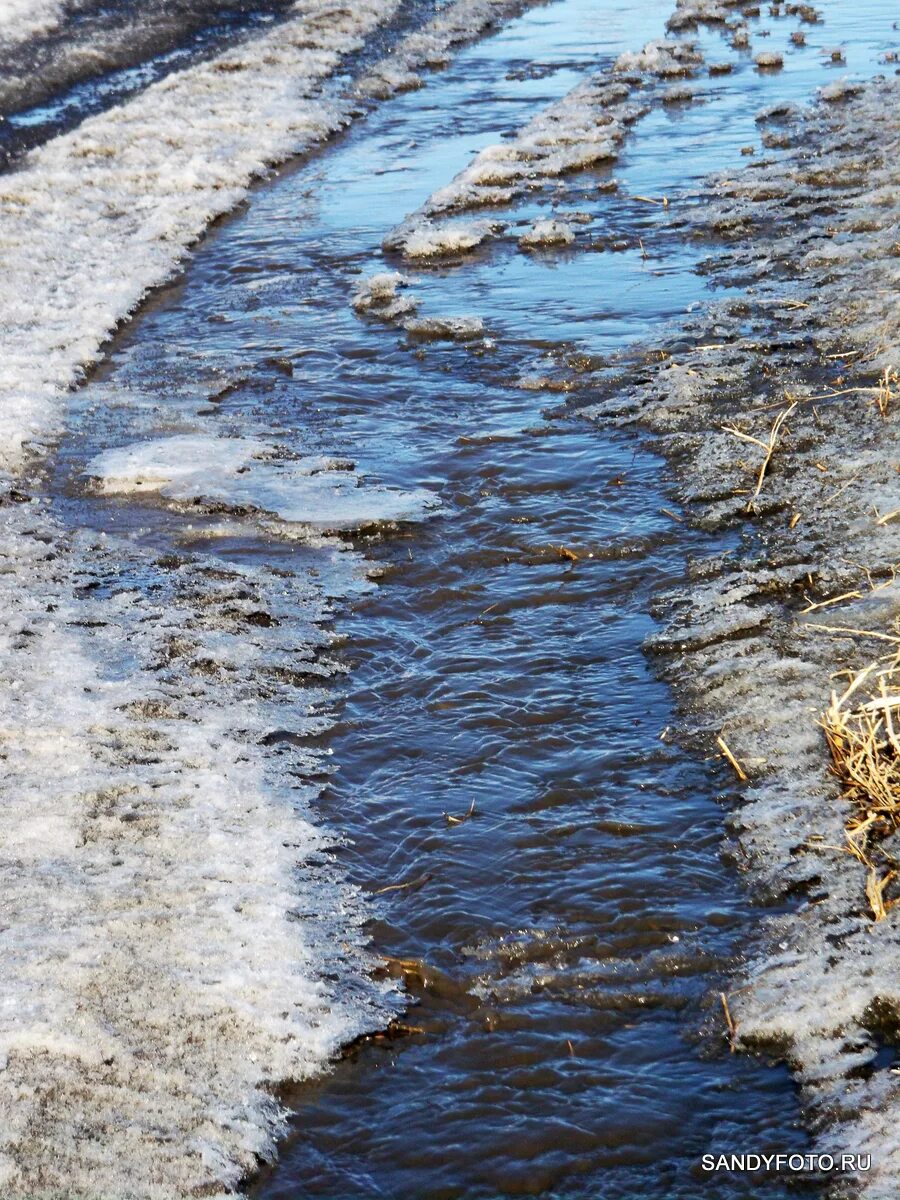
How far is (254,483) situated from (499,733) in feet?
7.55

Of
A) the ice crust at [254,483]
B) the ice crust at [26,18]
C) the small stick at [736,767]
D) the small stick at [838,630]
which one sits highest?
the ice crust at [26,18]

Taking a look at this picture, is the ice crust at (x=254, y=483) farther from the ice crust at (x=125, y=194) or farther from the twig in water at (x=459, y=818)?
the twig in water at (x=459, y=818)

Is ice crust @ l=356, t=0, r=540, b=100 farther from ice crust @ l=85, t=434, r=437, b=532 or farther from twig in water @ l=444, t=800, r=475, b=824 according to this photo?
twig in water @ l=444, t=800, r=475, b=824

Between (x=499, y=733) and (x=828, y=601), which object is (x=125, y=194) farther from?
(x=828, y=601)

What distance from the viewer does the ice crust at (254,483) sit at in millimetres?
5699

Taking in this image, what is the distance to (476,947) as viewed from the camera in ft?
11.3

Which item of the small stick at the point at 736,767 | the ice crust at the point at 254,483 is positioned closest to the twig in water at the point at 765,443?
the ice crust at the point at 254,483

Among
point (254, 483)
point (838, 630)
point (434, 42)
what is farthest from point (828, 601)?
point (434, 42)

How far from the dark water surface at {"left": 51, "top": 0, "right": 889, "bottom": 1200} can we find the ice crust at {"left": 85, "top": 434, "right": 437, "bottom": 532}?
14 centimetres

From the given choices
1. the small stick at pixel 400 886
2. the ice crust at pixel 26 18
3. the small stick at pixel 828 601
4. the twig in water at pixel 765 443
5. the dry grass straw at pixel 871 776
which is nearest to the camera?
the dry grass straw at pixel 871 776

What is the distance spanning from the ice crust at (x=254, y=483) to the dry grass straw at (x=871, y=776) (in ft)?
7.92

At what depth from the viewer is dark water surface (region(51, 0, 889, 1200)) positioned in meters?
2.93

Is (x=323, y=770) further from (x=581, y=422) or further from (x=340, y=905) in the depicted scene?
(x=581, y=422)

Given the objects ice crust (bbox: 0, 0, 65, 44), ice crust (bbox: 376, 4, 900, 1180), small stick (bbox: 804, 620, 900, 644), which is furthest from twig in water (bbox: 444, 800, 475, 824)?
ice crust (bbox: 0, 0, 65, 44)
